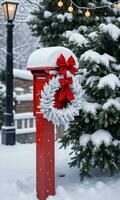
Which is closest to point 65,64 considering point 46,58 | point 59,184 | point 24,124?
point 46,58

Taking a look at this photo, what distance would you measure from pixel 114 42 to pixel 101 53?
0.28 meters

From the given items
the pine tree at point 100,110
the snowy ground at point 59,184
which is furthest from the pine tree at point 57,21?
the snowy ground at point 59,184

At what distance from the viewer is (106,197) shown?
5312 mm

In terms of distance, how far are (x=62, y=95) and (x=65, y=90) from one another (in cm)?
9

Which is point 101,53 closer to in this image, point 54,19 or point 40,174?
point 40,174

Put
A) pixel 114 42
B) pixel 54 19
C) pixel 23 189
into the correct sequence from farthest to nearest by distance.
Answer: pixel 54 19
pixel 114 42
pixel 23 189

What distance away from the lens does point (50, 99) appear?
515 centimetres

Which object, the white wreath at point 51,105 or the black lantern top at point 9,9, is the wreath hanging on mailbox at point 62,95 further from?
the black lantern top at point 9,9

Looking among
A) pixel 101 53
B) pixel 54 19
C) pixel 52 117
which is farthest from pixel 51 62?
pixel 54 19

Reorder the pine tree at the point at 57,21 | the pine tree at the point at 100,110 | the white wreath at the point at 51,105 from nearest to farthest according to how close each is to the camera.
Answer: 1. the white wreath at the point at 51,105
2. the pine tree at the point at 100,110
3. the pine tree at the point at 57,21

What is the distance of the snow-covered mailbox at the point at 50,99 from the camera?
5.15m

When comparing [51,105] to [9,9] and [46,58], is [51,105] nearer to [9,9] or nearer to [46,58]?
[46,58]

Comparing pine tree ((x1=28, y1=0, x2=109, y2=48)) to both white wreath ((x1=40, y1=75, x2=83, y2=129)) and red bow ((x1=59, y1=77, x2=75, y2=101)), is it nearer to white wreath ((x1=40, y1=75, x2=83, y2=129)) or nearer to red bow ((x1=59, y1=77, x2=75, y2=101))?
red bow ((x1=59, y1=77, x2=75, y2=101))

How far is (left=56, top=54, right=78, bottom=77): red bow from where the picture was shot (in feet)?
17.0
